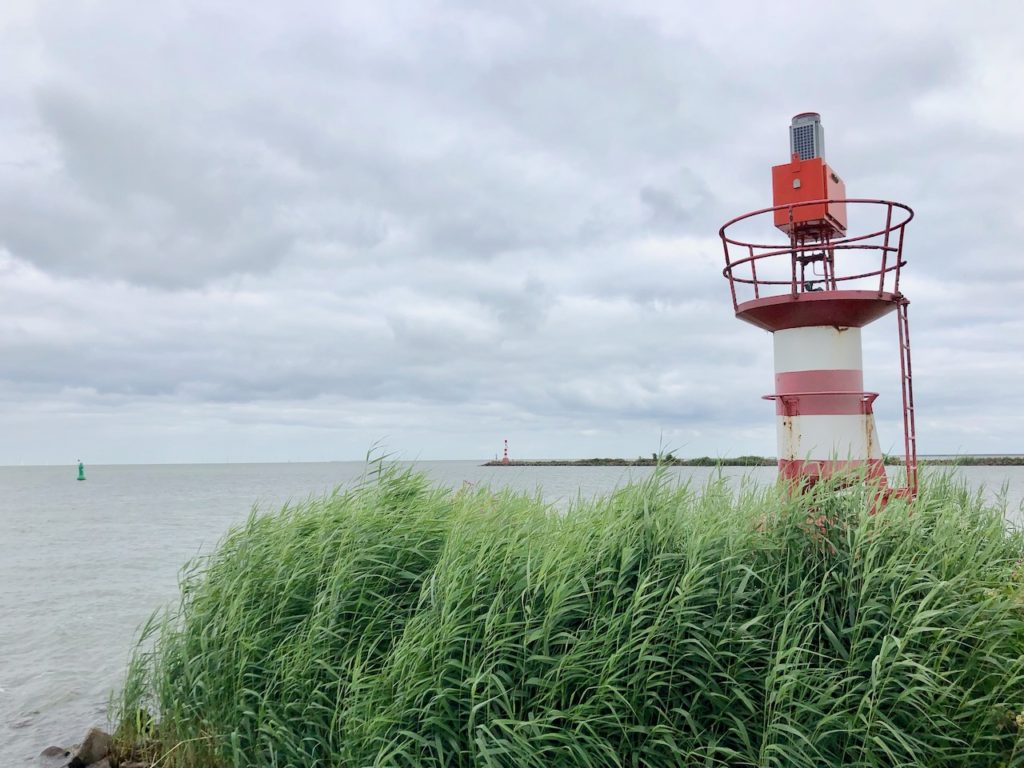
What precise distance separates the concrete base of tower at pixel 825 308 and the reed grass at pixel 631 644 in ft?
7.33

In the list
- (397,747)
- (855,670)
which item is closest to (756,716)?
(855,670)

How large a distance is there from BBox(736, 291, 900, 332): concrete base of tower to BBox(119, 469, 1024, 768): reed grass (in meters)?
2.23

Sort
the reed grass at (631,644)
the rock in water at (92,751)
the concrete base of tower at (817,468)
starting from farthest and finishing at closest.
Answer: the concrete base of tower at (817,468) < the rock in water at (92,751) < the reed grass at (631,644)

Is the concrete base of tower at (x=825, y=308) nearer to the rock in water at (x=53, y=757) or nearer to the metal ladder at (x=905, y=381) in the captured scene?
the metal ladder at (x=905, y=381)

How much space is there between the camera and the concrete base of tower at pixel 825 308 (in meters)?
7.57

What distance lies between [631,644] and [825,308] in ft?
15.1

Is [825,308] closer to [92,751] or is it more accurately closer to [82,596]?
[92,751]

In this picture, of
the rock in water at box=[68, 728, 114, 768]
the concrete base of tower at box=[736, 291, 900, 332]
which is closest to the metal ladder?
the concrete base of tower at box=[736, 291, 900, 332]

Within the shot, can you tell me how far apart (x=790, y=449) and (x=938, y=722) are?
12.1ft

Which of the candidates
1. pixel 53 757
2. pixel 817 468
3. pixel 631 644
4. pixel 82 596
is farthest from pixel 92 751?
pixel 82 596

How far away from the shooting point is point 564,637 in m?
4.80

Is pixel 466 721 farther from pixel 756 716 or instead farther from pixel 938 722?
pixel 938 722

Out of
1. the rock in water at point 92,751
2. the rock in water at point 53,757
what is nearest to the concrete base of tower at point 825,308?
the rock in water at point 92,751

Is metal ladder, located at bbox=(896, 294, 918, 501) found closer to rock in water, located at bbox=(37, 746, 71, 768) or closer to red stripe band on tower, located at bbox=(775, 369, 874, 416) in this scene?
red stripe band on tower, located at bbox=(775, 369, 874, 416)
